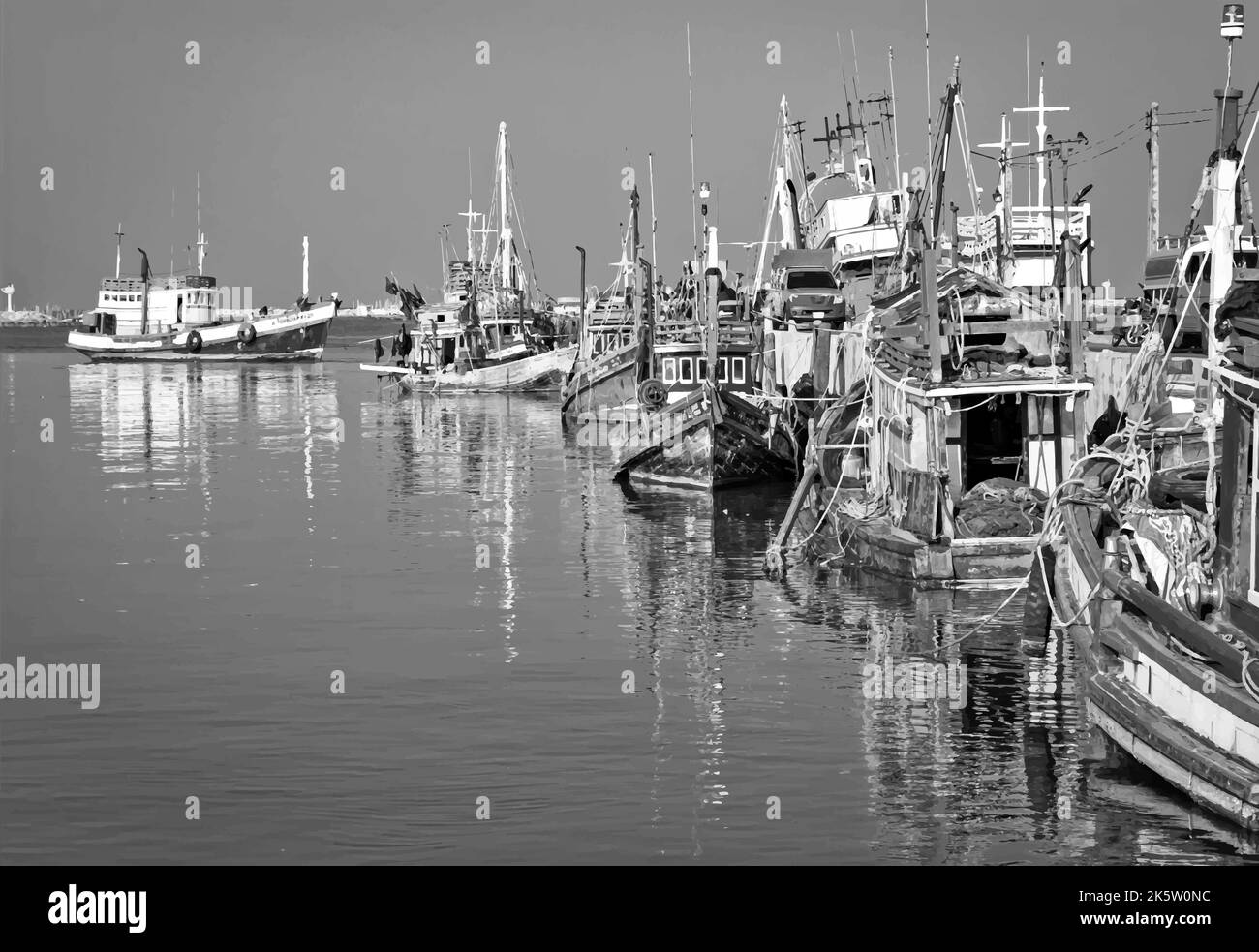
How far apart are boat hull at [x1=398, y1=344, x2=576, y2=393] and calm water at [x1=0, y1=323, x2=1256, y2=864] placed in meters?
46.9

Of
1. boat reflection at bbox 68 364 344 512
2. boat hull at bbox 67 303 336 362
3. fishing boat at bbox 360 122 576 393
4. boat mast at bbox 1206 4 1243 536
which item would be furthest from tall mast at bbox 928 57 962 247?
boat hull at bbox 67 303 336 362

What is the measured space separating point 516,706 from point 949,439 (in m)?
10.6

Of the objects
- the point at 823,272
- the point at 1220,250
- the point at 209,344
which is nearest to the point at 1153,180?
the point at 823,272

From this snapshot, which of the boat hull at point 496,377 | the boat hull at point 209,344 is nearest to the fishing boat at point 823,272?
the boat hull at point 496,377

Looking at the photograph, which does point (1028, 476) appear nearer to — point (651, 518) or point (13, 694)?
point (651, 518)

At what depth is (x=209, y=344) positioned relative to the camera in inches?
5212

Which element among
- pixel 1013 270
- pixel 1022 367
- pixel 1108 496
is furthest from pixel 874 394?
pixel 1013 270

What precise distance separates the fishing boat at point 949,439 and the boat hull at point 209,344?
4131 inches

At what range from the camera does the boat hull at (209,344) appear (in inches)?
5217

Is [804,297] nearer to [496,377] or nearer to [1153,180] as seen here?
[1153,180]

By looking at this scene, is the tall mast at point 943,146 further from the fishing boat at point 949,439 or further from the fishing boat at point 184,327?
the fishing boat at point 184,327

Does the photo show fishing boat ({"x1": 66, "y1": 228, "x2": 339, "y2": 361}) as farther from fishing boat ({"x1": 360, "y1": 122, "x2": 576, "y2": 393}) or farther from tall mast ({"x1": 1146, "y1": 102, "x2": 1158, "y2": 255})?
tall mast ({"x1": 1146, "y1": 102, "x2": 1158, "y2": 255})

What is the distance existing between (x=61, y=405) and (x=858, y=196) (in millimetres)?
44388

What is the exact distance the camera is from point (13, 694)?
22.6 m
